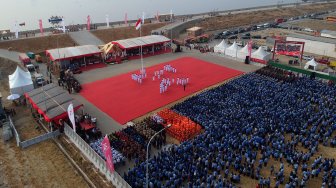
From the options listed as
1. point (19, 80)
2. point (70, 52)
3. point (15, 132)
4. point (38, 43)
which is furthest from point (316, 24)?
point (15, 132)

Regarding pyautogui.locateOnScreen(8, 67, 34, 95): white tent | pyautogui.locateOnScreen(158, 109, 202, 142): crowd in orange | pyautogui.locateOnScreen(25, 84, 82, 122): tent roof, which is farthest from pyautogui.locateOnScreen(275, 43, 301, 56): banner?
pyautogui.locateOnScreen(8, 67, 34, 95): white tent

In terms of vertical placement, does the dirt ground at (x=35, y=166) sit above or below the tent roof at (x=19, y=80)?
below

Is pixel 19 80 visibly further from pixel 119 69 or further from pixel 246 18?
pixel 246 18

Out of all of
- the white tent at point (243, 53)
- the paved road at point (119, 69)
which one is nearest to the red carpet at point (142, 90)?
the paved road at point (119, 69)

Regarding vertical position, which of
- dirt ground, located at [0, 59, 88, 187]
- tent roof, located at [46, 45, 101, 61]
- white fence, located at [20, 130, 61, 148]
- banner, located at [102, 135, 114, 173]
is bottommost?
dirt ground, located at [0, 59, 88, 187]

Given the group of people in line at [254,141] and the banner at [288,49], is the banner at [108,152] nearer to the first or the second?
the group of people in line at [254,141]

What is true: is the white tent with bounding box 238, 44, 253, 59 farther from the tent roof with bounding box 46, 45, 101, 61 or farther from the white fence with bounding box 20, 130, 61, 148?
the white fence with bounding box 20, 130, 61, 148
